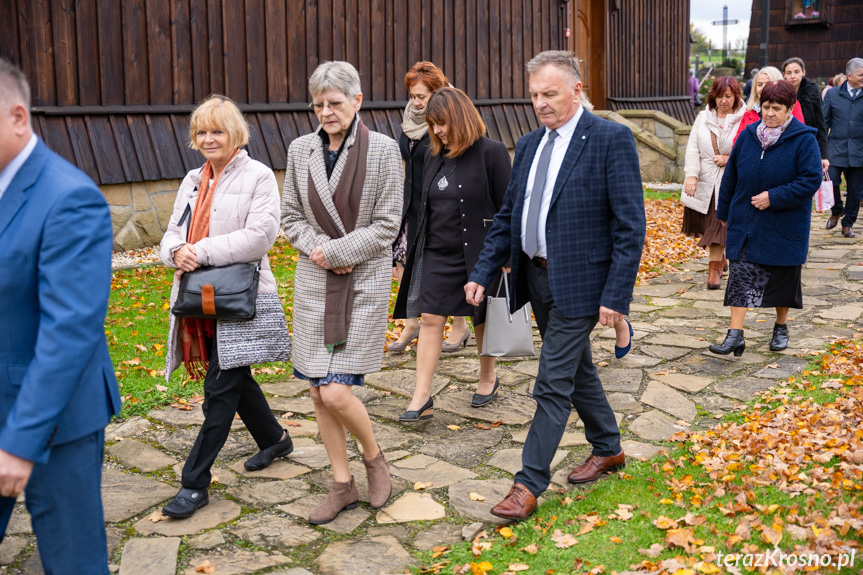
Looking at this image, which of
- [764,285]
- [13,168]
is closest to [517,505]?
[13,168]

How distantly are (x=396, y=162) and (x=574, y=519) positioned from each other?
1939 mm

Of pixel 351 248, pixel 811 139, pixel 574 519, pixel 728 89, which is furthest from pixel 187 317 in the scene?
pixel 728 89

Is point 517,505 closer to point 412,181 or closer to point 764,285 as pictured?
point 412,181

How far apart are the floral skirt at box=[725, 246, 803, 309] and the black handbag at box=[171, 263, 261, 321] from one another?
4.18 meters

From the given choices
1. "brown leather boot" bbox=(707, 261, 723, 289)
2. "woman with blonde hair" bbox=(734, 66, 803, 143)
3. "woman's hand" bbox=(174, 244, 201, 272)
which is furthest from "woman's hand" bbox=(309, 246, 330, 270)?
"brown leather boot" bbox=(707, 261, 723, 289)

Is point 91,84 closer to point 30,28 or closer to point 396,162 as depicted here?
point 30,28

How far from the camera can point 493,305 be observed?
5379 mm

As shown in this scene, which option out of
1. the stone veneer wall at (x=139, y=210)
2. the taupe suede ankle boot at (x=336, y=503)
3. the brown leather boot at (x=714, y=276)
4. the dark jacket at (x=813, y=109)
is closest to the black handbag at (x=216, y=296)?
the taupe suede ankle boot at (x=336, y=503)

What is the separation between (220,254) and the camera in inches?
166

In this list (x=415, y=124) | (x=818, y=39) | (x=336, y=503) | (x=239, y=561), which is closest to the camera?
(x=239, y=561)

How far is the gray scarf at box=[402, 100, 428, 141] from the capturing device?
609 cm

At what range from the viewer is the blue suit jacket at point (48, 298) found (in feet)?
7.86

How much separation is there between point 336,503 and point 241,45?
334 inches

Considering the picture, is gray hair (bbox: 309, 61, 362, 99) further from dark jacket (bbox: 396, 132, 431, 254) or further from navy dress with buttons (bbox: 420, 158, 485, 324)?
dark jacket (bbox: 396, 132, 431, 254)
